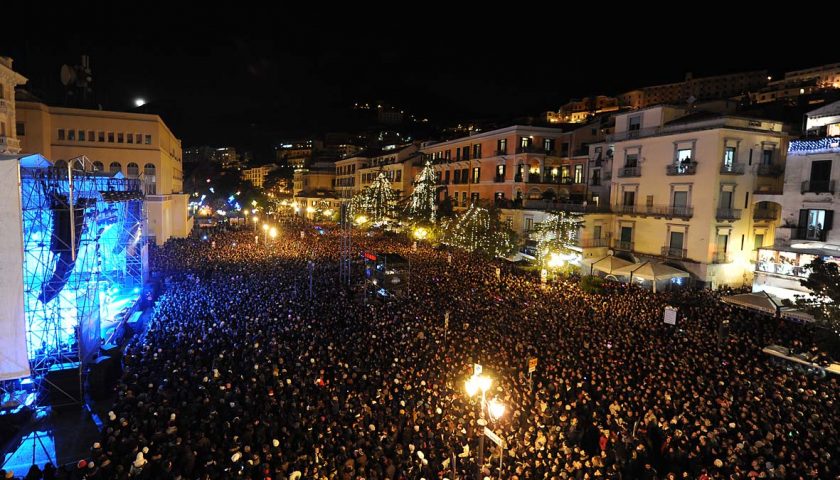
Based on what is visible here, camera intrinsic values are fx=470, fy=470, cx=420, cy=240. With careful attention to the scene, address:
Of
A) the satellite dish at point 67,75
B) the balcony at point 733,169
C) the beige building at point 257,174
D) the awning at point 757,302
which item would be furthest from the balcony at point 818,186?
the beige building at point 257,174

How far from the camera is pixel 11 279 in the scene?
10.7 meters

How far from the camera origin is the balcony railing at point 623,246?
27.2 meters

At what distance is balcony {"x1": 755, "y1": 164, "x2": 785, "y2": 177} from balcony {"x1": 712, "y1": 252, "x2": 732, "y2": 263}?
4.41 metres

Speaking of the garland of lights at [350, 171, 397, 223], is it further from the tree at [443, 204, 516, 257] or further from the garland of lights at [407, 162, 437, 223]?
the tree at [443, 204, 516, 257]

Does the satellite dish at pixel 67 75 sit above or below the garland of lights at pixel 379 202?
above

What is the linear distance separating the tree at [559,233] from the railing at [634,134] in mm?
5574

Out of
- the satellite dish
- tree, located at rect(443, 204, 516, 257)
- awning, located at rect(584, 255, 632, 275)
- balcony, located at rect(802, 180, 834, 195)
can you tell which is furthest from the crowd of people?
the satellite dish

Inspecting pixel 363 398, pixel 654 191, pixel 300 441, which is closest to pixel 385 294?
pixel 363 398

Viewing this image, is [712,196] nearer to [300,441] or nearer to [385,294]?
[385,294]

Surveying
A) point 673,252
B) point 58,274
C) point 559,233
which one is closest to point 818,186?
point 673,252

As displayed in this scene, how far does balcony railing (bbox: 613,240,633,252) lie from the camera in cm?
2720

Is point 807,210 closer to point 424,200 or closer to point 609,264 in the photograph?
point 609,264

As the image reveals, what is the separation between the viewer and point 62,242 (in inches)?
475

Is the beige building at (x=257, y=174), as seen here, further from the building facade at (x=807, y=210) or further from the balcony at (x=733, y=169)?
the building facade at (x=807, y=210)
